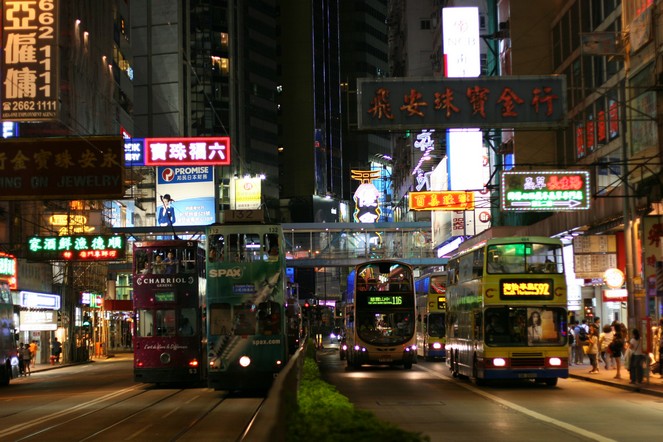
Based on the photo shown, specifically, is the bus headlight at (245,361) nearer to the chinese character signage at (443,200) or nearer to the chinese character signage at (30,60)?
the chinese character signage at (30,60)

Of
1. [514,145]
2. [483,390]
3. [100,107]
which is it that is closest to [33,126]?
[100,107]

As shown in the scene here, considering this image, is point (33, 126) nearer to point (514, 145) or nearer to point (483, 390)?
point (514, 145)

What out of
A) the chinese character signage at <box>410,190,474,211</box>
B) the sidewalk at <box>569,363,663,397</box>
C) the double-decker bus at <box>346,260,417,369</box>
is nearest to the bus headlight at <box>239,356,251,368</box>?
the sidewalk at <box>569,363,663,397</box>

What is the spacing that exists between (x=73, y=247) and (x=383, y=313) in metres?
13.4

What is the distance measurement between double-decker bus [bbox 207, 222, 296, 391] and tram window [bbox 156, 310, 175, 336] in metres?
3.37

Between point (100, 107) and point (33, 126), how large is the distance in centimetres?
A: 1048

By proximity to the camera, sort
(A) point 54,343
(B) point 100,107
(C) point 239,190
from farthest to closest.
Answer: (C) point 239,190 → (B) point 100,107 → (A) point 54,343

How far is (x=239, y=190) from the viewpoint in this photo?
6919 cm

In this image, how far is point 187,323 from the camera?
27625mm

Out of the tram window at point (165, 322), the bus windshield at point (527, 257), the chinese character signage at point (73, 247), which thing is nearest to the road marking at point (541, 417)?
the bus windshield at point (527, 257)

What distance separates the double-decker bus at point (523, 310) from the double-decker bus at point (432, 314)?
643 inches

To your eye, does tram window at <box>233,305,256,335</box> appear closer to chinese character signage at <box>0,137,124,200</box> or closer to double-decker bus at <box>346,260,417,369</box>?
chinese character signage at <box>0,137,124,200</box>

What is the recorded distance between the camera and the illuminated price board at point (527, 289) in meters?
24.8

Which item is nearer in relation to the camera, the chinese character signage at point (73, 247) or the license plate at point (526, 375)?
the license plate at point (526, 375)
